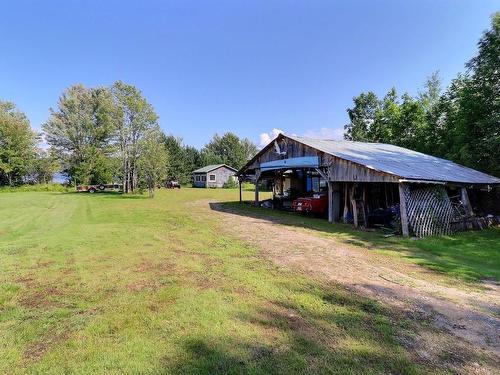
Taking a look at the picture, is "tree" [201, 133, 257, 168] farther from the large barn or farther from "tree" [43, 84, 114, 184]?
the large barn

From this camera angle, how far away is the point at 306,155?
→ 685 inches

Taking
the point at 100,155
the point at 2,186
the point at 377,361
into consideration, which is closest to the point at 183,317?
the point at 377,361

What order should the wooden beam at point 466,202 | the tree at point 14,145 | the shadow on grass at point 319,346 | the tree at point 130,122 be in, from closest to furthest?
the shadow on grass at point 319,346 → the wooden beam at point 466,202 → the tree at point 130,122 → the tree at point 14,145

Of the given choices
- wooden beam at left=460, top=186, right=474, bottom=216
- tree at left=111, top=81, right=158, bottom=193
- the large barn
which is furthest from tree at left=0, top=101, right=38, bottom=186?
wooden beam at left=460, top=186, right=474, bottom=216

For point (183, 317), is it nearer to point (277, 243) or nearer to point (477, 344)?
point (477, 344)

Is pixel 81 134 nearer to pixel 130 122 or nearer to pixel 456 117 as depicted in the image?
pixel 130 122

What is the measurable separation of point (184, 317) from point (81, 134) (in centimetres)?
4857

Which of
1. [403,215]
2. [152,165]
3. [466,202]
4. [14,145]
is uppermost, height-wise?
[14,145]

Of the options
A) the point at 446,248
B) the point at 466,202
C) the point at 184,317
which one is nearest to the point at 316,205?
the point at 466,202

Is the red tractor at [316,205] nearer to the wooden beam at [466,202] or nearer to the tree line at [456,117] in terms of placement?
the wooden beam at [466,202]

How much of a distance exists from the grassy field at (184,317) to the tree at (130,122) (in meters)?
28.6

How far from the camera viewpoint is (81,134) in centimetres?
4634

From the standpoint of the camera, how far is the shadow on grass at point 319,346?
3.39m

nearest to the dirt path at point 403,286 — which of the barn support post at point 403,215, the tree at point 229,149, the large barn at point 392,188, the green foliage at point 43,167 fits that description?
the barn support post at point 403,215
